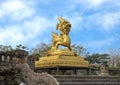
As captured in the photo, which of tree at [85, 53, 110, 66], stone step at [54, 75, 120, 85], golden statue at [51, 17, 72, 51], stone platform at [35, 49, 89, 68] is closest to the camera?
stone step at [54, 75, 120, 85]

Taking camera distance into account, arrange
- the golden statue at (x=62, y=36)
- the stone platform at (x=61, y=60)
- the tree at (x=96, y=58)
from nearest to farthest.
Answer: the stone platform at (x=61, y=60)
the golden statue at (x=62, y=36)
the tree at (x=96, y=58)

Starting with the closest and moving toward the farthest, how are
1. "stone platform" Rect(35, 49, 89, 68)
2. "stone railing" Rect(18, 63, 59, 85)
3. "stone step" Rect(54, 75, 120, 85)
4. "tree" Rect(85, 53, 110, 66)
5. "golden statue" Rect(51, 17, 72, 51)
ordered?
"stone railing" Rect(18, 63, 59, 85) → "stone step" Rect(54, 75, 120, 85) → "stone platform" Rect(35, 49, 89, 68) → "golden statue" Rect(51, 17, 72, 51) → "tree" Rect(85, 53, 110, 66)

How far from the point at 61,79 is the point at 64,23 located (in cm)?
574

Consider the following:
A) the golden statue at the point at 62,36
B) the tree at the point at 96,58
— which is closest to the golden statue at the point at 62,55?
the golden statue at the point at 62,36

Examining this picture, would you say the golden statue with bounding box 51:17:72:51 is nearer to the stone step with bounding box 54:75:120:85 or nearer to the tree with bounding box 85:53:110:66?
the stone step with bounding box 54:75:120:85

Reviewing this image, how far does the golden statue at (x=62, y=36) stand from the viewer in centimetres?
2383

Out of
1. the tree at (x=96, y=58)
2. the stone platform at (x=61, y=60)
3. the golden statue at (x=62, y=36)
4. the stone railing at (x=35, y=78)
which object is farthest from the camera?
the tree at (x=96, y=58)

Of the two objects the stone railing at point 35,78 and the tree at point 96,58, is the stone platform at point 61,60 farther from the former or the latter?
the tree at point 96,58

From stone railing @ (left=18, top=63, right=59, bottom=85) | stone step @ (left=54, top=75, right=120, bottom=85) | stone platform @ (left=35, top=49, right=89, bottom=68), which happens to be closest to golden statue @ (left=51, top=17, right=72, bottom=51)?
stone platform @ (left=35, top=49, right=89, bottom=68)

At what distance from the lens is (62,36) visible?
24156 millimetres

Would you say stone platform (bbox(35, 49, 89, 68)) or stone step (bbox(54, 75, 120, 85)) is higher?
stone platform (bbox(35, 49, 89, 68))

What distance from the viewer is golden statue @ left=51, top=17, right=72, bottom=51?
938 inches

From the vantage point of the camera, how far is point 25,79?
18.9 metres

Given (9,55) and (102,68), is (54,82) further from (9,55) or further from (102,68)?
(102,68)
